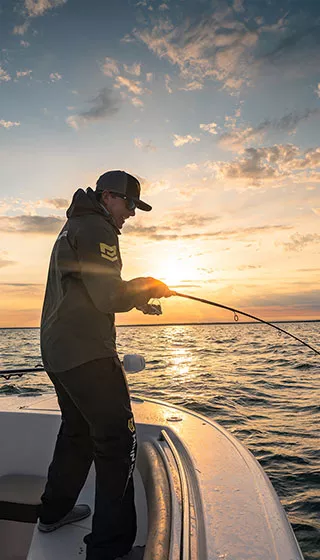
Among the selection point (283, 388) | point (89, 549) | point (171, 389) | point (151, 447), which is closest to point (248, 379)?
point (283, 388)

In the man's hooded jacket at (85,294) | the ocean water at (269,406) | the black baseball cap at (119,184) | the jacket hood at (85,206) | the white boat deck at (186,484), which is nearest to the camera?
the white boat deck at (186,484)

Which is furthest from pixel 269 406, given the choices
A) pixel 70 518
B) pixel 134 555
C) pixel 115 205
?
pixel 115 205

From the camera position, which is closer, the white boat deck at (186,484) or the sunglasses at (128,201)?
the white boat deck at (186,484)

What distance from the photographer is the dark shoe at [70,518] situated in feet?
8.45

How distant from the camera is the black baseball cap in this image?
7.91ft

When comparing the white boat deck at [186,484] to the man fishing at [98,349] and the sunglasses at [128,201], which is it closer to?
the man fishing at [98,349]

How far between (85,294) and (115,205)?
2.02ft

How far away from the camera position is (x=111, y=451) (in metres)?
2.10

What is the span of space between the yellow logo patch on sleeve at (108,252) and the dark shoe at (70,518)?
173 cm

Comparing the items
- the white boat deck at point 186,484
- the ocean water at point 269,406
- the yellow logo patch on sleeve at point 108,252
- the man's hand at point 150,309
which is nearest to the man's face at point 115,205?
the yellow logo patch on sleeve at point 108,252

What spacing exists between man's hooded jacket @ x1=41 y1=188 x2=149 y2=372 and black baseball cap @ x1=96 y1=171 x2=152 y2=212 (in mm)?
209

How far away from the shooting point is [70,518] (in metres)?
2.67

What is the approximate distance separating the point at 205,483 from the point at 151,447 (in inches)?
31.0

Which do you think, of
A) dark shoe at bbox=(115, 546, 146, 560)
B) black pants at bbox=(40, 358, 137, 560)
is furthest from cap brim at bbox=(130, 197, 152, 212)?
dark shoe at bbox=(115, 546, 146, 560)
